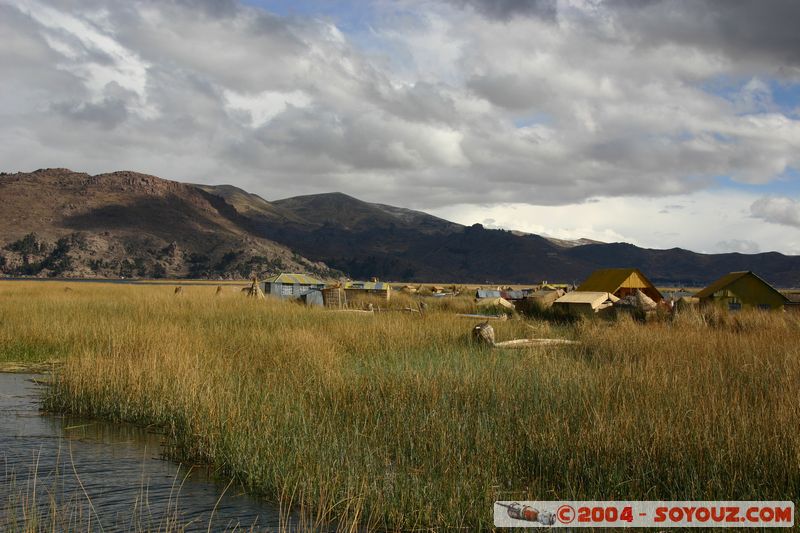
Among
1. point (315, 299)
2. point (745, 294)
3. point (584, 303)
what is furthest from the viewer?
point (315, 299)

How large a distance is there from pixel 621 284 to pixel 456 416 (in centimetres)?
2001

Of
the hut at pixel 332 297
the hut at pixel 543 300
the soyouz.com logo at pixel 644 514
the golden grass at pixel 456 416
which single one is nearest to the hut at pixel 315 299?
the hut at pixel 332 297

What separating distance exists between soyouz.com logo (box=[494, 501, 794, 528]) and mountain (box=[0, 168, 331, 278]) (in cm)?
14131

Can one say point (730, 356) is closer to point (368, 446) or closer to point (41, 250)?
point (368, 446)

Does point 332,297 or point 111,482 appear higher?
point 332,297

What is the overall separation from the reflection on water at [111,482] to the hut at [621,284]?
68.1 feet

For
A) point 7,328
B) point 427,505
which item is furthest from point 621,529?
point 7,328

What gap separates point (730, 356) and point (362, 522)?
747cm

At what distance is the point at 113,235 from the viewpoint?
5861 inches

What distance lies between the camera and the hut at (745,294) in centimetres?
2191

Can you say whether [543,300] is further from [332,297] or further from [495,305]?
[332,297]

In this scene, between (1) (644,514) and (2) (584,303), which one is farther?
(2) (584,303)

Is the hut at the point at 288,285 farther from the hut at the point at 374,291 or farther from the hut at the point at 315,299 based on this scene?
the hut at the point at 315,299

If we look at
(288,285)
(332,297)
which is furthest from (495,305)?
(288,285)
